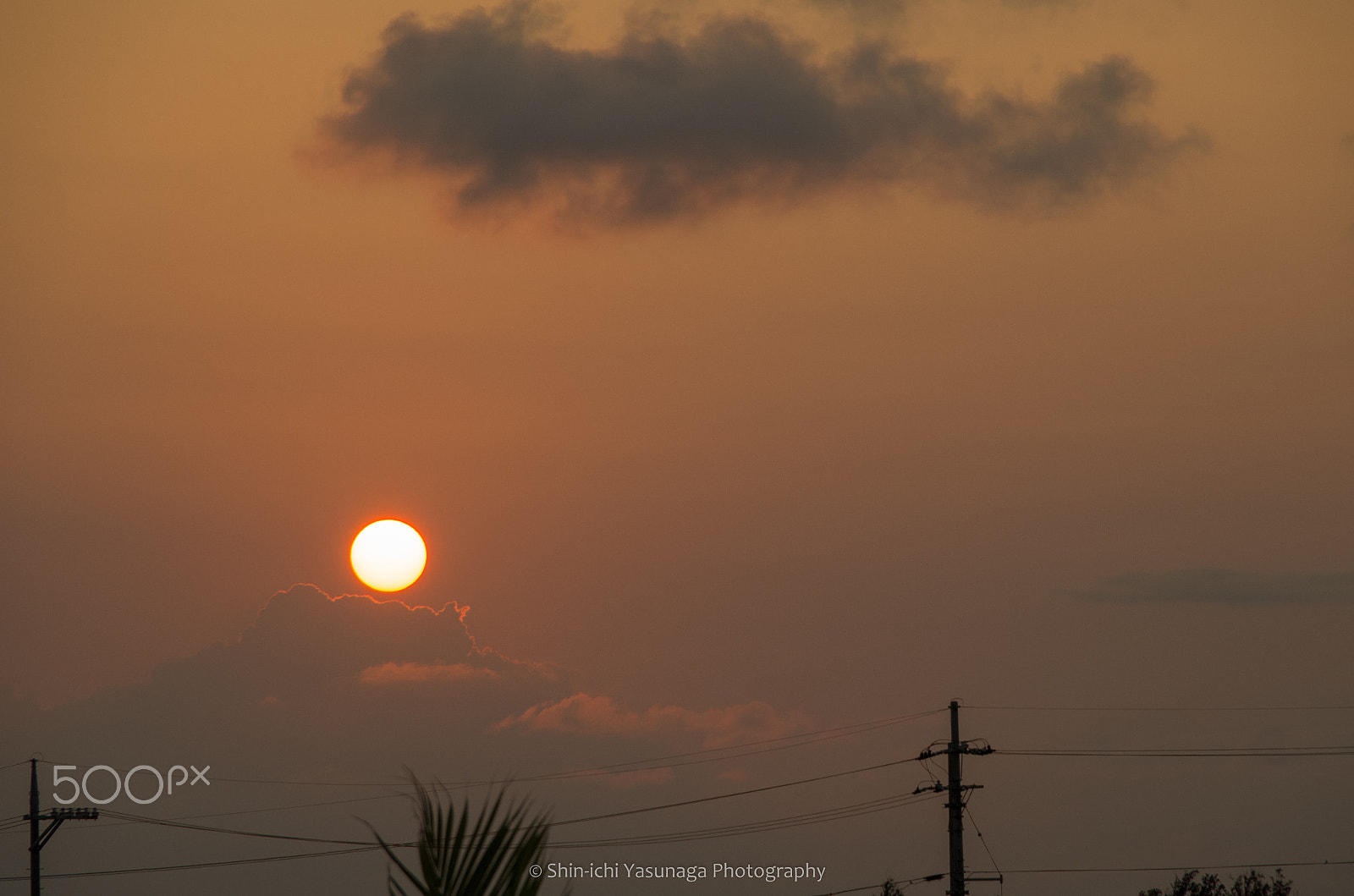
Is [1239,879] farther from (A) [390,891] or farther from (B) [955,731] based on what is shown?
(A) [390,891]

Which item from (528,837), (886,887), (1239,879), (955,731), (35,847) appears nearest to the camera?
(528,837)

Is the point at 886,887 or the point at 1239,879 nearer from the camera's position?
the point at 1239,879

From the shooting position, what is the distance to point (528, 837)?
29.3ft

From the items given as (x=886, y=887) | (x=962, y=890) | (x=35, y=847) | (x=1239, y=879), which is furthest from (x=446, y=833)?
(x=886, y=887)

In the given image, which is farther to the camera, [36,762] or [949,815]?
[36,762]

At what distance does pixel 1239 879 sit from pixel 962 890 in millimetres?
45357

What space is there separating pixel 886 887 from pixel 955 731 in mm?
53221

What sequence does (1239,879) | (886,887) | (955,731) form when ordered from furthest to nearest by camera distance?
(886,887), (1239,879), (955,731)

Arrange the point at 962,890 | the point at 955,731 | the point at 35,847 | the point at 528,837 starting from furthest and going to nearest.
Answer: the point at 35,847 → the point at 955,731 → the point at 962,890 → the point at 528,837

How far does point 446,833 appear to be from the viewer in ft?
29.7

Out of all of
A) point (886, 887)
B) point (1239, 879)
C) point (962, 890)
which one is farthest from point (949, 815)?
point (886, 887)

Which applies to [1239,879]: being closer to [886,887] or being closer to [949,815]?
[886,887]

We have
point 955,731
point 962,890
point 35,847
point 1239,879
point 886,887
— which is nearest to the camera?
point 962,890

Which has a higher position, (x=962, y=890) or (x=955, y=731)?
(x=955, y=731)
